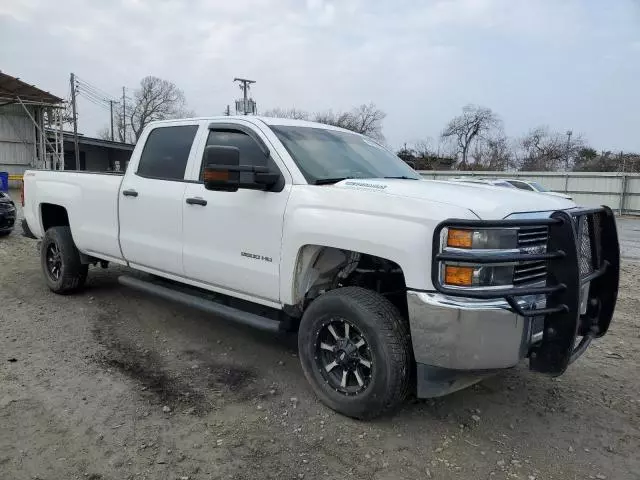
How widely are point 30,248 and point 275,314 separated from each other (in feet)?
24.6

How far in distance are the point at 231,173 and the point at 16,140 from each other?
31155mm

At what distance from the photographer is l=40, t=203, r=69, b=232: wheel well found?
6.54 metres

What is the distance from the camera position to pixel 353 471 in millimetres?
2951

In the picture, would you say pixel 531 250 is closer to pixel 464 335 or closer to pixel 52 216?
pixel 464 335

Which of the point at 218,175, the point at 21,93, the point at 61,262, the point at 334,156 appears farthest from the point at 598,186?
the point at 21,93

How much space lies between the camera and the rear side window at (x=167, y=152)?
15.5ft

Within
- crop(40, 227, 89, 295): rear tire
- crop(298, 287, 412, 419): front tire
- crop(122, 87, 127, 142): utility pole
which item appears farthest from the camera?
crop(122, 87, 127, 142): utility pole

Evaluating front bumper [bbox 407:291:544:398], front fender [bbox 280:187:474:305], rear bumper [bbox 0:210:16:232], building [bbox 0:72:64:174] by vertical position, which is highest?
building [bbox 0:72:64:174]

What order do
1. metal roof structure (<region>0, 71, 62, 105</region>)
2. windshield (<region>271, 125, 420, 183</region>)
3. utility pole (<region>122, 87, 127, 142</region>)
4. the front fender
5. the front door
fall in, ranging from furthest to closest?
utility pole (<region>122, 87, 127, 142</region>)
metal roof structure (<region>0, 71, 62, 105</region>)
windshield (<region>271, 125, 420, 183</region>)
the front door
the front fender

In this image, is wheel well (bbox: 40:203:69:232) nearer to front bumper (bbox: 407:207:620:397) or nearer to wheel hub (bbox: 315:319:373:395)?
wheel hub (bbox: 315:319:373:395)

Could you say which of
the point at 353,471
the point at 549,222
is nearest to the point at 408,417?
the point at 353,471

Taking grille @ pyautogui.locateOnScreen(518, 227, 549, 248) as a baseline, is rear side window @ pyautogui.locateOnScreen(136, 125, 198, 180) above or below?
above

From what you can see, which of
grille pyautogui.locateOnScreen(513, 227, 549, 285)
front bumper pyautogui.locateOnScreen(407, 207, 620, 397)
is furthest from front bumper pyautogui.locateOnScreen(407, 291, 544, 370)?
grille pyautogui.locateOnScreen(513, 227, 549, 285)

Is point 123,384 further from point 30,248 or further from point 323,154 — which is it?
point 30,248
